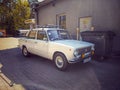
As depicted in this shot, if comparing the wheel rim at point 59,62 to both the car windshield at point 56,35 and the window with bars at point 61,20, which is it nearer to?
the car windshield at point 56,35

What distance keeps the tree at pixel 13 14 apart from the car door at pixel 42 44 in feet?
77.8

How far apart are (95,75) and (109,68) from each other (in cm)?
110

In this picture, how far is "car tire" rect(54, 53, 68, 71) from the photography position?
4891 mm

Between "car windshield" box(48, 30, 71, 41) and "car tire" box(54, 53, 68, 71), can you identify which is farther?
"car windshield" box(48, 30, 71, 41)

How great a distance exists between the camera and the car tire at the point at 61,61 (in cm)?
489

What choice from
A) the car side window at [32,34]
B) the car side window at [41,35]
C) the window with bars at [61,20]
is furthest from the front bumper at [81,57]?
the window with bars at [61,20]

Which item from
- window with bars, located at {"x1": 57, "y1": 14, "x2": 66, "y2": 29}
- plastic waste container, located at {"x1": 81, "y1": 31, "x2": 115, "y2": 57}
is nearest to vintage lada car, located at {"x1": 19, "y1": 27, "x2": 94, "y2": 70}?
plastic waste container, located at {"x1": 81, "y1": 31, "x2": 115, "y2": 57}

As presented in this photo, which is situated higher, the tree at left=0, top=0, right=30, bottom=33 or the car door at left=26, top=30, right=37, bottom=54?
the tree at left=0, top=0, right=30, bottom=33

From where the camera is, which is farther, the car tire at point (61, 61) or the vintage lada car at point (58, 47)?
the car tire at point (61, 61)

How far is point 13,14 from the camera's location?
92.2ft

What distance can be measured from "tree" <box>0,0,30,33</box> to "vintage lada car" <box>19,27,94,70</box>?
75.9 ft

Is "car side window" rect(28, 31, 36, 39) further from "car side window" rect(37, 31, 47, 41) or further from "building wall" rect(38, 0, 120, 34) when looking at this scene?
"building wall" rect(38, 0, 120, 34)

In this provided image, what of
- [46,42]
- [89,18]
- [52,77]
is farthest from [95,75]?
[89,18]

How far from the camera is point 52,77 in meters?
4.52
